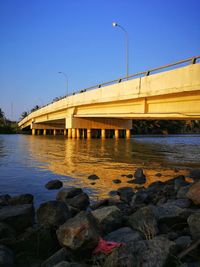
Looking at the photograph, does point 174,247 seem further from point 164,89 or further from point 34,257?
point 164,89

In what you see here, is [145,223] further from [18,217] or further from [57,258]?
[18,217]

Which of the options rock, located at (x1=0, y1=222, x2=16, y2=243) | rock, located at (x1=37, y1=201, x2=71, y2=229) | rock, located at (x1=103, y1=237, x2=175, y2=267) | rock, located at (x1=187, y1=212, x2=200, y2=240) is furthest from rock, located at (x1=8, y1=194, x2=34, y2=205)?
rock, located at (x1=187, y1=212, x2=200, y2=240)

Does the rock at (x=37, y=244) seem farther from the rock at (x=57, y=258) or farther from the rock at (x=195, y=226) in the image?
the rock at (x=195, y=226)

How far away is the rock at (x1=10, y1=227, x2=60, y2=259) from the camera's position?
523 centimetres

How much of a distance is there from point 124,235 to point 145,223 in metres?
0.46

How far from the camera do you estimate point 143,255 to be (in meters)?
4.16

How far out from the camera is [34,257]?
5.11m

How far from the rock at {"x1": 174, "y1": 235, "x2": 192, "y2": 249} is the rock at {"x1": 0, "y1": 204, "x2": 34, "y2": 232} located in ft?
10.6

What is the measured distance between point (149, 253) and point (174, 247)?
0.39 meters

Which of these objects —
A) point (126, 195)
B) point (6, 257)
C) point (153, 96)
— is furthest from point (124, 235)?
point (153, 96)

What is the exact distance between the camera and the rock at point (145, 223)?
5.29 metres

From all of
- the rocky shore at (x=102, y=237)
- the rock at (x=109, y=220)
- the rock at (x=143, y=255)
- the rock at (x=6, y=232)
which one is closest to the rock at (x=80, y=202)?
the rocky shore at (x=102, y=237)

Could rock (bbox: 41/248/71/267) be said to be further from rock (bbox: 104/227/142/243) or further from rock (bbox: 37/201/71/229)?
rock (bbox: 37/201/71/229)

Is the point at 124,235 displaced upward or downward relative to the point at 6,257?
upward
